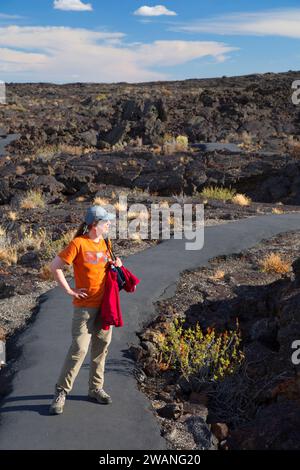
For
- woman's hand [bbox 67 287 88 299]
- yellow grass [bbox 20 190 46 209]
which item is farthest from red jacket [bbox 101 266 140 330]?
yellow grass [bbox 20 190 46 209]

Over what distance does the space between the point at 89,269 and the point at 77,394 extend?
Result: 53.2 inches

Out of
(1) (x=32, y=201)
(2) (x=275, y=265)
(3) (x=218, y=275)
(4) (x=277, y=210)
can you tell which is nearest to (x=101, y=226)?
(3) (x=218, y=275)

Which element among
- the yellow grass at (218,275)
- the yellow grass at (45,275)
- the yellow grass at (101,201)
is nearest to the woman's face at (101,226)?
the yellow grass at (218,275)

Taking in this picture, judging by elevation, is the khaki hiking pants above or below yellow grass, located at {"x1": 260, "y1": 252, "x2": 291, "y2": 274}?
above

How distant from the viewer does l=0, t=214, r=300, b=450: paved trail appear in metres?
5.23

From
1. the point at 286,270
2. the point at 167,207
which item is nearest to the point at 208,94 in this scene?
the point at 167,207

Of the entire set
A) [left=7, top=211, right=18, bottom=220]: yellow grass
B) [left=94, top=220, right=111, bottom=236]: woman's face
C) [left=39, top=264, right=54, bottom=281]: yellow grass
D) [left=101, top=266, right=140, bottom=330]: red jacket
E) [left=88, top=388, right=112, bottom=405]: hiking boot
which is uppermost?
[left=94, top=220, right=111, bottom=236]: woman's face

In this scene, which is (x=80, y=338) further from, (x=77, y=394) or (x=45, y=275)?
(x=45, y=275)

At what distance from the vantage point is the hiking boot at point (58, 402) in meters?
5.61

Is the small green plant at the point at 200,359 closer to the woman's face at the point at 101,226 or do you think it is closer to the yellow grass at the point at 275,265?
the woman's face at the point at 101,226

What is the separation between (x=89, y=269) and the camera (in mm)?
5609

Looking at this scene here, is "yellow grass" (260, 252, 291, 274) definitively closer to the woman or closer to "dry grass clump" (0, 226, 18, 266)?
"dry grass clump" (0, 226, 18, 266)

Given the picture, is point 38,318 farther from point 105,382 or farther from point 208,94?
point 208,94

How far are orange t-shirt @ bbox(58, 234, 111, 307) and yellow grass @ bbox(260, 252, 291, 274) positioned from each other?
6.38m
